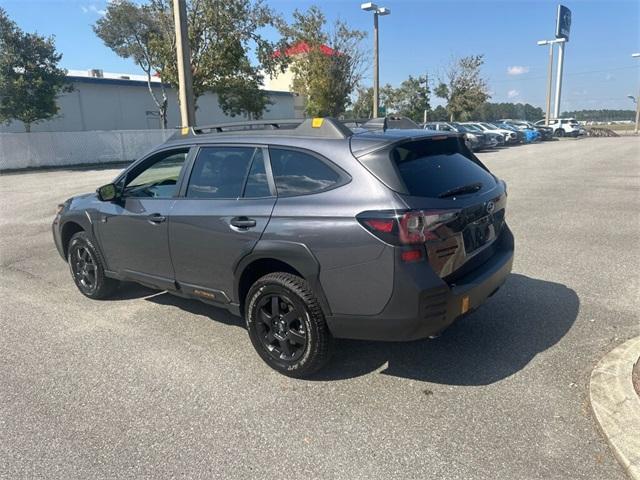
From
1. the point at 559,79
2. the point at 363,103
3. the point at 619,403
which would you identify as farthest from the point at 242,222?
the point at 559,79

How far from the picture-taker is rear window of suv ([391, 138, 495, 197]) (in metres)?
3.29

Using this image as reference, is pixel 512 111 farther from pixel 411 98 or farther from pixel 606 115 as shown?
pixel 411 98

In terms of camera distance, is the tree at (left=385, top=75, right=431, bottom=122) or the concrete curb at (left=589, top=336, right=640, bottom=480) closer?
the concrete curb at (left=589, top=336, right=640, bottom=480)

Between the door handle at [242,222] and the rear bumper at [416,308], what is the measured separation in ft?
2.90

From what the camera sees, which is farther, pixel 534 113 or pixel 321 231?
pixel 534 113

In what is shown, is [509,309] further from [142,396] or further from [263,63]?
[263,63]

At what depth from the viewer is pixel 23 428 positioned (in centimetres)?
313

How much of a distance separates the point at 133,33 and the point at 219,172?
28949mm

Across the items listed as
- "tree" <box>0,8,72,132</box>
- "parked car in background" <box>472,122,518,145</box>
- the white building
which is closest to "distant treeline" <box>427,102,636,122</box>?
"parked car in background" <box>472,122,518,145</box>

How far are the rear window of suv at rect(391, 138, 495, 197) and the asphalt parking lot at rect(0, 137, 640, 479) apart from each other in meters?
1.33

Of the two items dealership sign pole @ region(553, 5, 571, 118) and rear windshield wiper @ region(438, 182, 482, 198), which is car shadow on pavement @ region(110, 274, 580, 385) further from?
dealership sign pole @ region(553, 5, 571, 118)

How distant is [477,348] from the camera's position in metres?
3.97

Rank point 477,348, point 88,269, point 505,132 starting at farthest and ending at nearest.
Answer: point 505,132
point 88,269
point 477,348

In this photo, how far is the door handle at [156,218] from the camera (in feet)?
14.1
